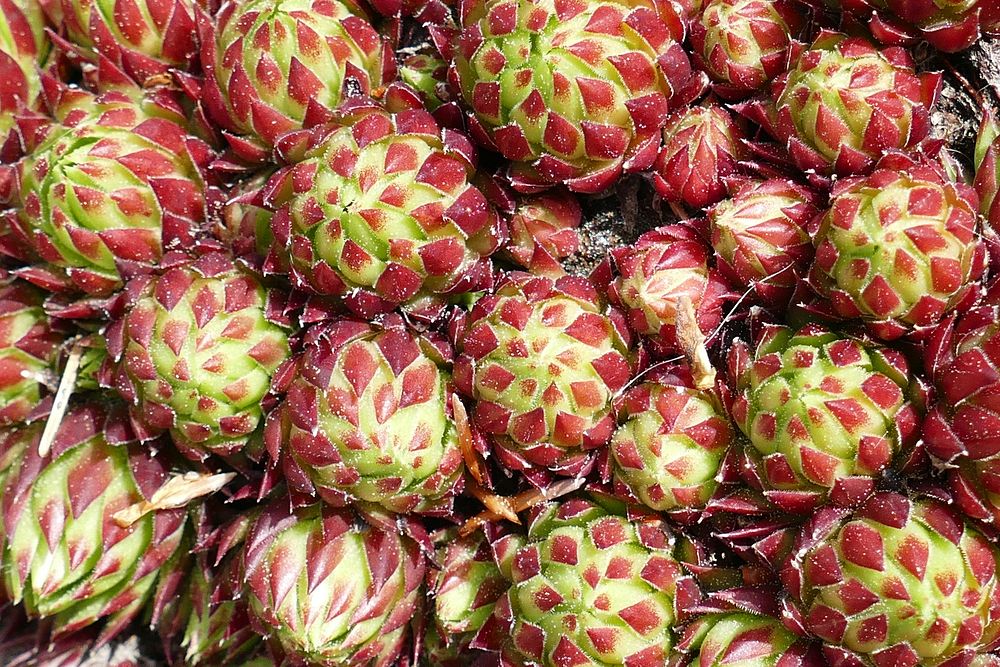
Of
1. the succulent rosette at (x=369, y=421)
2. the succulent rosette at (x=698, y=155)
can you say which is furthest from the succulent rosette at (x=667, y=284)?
the succulent rosette at (x=369, y=421)

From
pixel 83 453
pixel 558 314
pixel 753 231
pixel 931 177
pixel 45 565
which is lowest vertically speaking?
pixel 45 565

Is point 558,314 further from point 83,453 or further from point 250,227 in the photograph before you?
point 83,453

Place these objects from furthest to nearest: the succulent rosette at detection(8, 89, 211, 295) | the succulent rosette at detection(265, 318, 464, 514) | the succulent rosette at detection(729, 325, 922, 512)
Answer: the succulent rosette at detection(8, 89, 211, 295) < the succulent rosette at detection(265, 318, 464, 514) < the succulent rosette at detection(729, 325, 922, 512)

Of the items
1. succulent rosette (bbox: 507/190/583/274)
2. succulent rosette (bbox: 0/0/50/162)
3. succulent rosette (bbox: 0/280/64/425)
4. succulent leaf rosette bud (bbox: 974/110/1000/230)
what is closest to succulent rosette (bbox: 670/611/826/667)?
succulent rosette (bbox: 507/190/583/274)

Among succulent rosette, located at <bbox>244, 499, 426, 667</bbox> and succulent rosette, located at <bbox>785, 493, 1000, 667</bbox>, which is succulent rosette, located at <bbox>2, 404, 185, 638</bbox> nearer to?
succulent rosette, located at <bbox>244, 499, 426, 667</bbox>

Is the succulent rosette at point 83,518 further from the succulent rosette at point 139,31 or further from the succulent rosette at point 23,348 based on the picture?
the succulent rosette at point 139,31

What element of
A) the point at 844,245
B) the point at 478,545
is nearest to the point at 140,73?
the point at 478,545

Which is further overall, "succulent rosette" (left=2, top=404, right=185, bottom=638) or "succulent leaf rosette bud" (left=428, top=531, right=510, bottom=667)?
"succulent rosette" (left=2, top=404, right=185, bottom=638)
